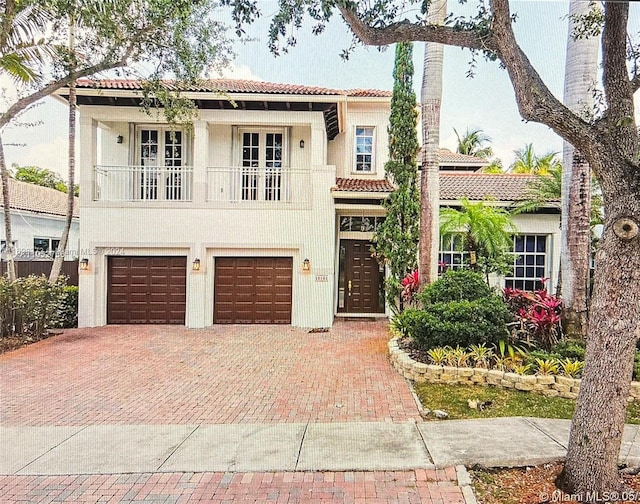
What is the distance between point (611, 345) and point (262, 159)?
38.6ft

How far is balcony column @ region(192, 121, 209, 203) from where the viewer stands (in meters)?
12.8

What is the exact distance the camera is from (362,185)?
13961 millimetres

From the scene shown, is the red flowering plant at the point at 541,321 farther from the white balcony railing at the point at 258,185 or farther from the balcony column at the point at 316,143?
the balcony column at the point at 316,143

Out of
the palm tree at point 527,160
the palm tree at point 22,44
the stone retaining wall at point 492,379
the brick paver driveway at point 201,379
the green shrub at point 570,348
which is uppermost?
the palm tree at point 527,160

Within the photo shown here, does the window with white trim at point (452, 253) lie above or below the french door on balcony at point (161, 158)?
below

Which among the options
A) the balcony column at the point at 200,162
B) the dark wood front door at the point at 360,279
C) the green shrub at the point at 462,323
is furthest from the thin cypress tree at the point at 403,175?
the balcony column at the point at 200,162

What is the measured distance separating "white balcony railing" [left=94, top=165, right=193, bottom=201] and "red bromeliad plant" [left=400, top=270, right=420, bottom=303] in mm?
7088

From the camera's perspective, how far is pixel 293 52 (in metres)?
6.47

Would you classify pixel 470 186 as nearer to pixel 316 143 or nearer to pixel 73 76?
pixel 316 143

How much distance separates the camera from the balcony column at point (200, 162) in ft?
42.1

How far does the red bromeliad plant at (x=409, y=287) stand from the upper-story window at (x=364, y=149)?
19.5ft

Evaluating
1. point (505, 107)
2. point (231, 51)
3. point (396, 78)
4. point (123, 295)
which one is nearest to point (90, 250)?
point (123, 295)

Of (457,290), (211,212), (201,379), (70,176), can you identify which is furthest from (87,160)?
(457,290)

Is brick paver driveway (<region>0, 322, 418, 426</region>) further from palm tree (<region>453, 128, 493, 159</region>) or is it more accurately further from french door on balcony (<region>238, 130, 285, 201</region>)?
palm tree (<region>453, 128, 493, 159</region>)
